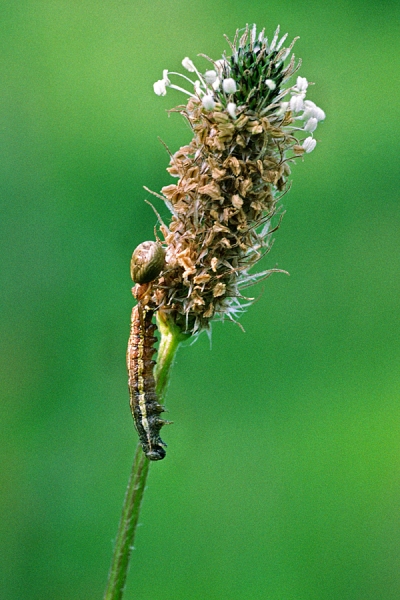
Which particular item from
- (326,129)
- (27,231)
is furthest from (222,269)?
(326,129)

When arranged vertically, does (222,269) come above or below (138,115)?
below

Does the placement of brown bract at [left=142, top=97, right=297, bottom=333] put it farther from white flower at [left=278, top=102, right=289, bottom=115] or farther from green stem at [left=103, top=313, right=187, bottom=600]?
green stem at [left=103, top=313, right=187, bottom=600]

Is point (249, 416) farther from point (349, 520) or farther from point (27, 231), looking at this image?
point (27, 231)

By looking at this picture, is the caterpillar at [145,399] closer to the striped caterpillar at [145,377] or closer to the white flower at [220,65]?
the striped caterpillar at [145,377]

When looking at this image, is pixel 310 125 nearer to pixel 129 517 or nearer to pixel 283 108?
pixel 283 108

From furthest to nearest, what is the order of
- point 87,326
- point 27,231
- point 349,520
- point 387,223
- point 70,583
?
point 387,223 → point 27,231 → point 87,326 → point 349,520 → point 70,583

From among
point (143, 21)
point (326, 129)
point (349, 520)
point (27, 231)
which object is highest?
point (143, 21)

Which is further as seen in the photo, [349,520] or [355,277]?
[355,277]

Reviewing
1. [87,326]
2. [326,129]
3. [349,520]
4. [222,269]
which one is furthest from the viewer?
[326,129]
